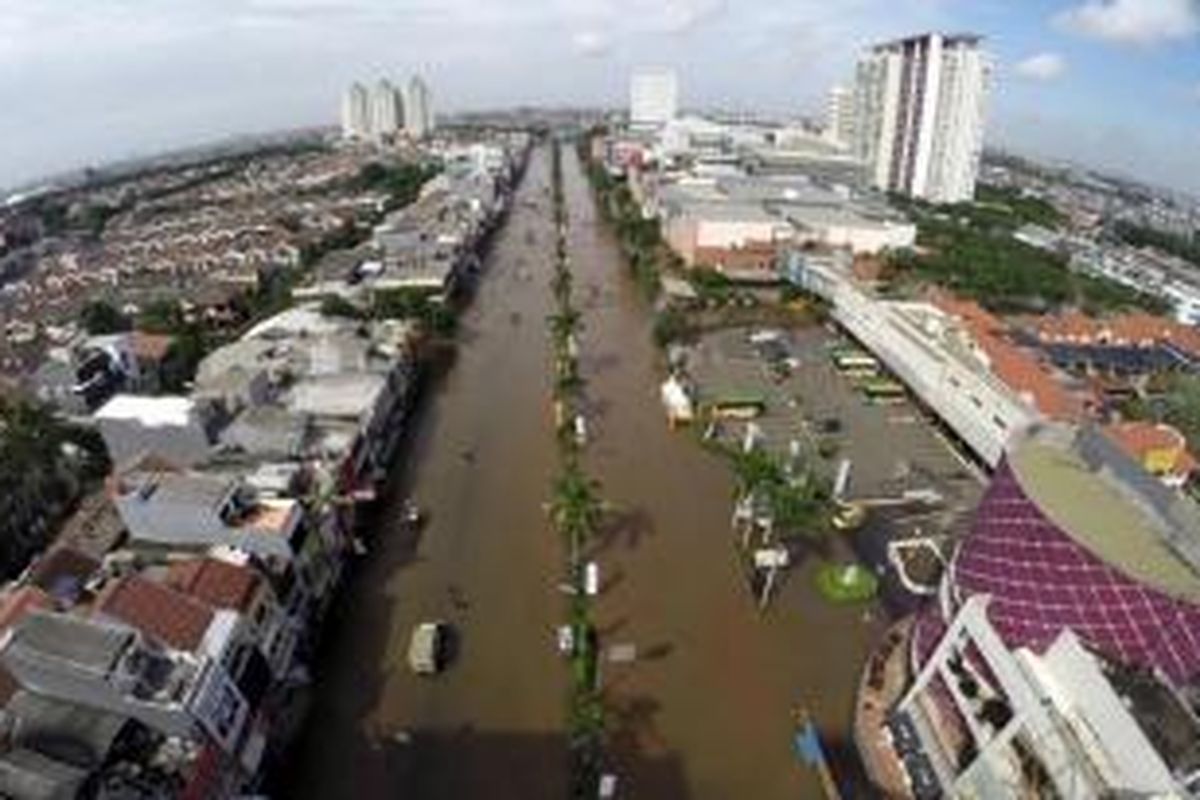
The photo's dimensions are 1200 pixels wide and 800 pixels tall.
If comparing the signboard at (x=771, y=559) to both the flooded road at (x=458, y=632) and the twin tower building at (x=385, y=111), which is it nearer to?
the flooded road at (x=458, y=632)

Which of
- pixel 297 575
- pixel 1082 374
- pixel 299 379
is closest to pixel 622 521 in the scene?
pixel 297 575

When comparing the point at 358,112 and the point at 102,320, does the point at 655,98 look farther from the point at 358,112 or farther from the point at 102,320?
the point at 102,320

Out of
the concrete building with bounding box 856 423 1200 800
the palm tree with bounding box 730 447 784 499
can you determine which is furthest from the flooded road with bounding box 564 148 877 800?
the concrete building with bounding box 856 423 1200 800

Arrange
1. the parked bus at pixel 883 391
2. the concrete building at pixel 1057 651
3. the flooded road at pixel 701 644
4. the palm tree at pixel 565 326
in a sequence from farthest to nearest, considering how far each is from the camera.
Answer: the palm tree at pixel 565 326 → the parked bus at pixel 883 391 → the flooded road at pixel 701 644 → the concrete building at pixel 1057 651

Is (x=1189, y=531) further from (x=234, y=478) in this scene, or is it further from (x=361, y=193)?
(x=361, y=193)

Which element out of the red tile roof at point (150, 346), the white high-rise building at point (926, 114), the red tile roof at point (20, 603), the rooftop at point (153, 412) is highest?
the white high-rise building at point (926, 114)

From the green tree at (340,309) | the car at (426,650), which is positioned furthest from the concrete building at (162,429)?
the green tree at (340,309)

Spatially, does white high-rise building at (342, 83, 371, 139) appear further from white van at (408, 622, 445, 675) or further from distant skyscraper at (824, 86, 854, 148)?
white van at (408, 622, 445, 675)

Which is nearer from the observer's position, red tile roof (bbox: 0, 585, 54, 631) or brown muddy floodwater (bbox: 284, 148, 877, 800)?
red tile roof (bbox: 0, 585, 54, 631)
